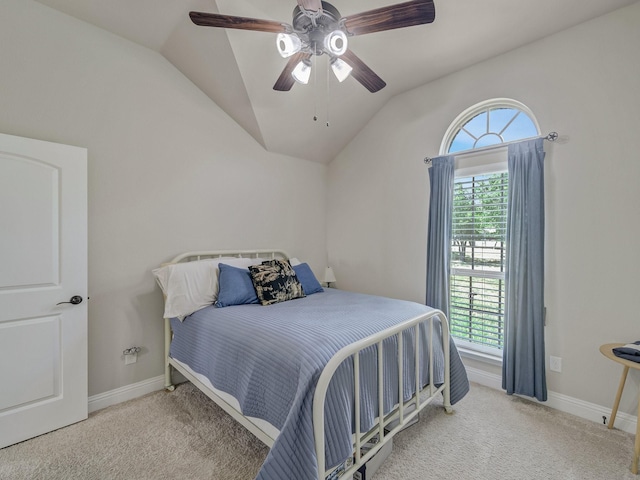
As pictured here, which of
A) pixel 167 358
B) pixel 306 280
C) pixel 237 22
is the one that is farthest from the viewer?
pixel 306 280

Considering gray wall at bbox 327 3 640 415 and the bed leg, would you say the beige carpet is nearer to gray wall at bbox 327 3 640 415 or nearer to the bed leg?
the bed leg

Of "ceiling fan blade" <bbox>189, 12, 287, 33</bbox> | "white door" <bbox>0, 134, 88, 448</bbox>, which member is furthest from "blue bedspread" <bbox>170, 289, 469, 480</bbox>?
"ceiling fan blade" <bbox>189, 12, 287, 33</bbox>

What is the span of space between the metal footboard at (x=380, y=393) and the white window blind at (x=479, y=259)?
0.82 meters

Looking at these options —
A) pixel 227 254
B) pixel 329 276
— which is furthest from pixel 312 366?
pixel 329 276

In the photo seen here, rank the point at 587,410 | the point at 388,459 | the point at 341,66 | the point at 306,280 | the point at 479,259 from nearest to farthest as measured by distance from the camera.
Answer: the point at 388,459
the point at 341,66
the point at 587,410
the point at 479,259
the point at 306,280

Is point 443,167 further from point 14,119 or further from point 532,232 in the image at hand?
point 14,119

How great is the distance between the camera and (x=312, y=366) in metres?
1.33

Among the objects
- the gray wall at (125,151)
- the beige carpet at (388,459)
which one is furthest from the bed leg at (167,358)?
the beige carpet at (388,459)

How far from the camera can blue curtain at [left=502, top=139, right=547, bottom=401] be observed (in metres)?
2.25

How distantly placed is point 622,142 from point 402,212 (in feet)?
5.56

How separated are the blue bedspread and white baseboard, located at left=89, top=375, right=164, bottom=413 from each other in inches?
15.4

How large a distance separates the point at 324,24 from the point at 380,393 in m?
1.97

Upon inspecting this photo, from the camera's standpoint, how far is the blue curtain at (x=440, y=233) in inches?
109

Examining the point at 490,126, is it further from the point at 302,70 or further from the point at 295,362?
the point at 295,362
